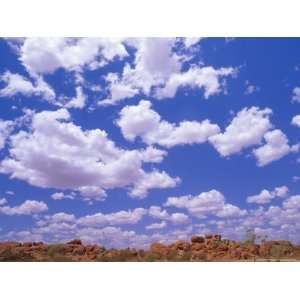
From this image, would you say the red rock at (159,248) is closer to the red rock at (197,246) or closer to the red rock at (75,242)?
the red rock at (197,246)

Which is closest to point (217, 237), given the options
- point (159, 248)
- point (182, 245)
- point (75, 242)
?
point (182, 245)

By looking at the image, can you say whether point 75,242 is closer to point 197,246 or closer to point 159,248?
point 159,248

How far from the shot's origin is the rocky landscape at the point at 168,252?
14367 millimetres

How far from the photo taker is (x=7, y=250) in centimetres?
1461

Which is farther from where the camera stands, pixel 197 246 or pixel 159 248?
pixel 159 248

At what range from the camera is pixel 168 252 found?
14523 mm
